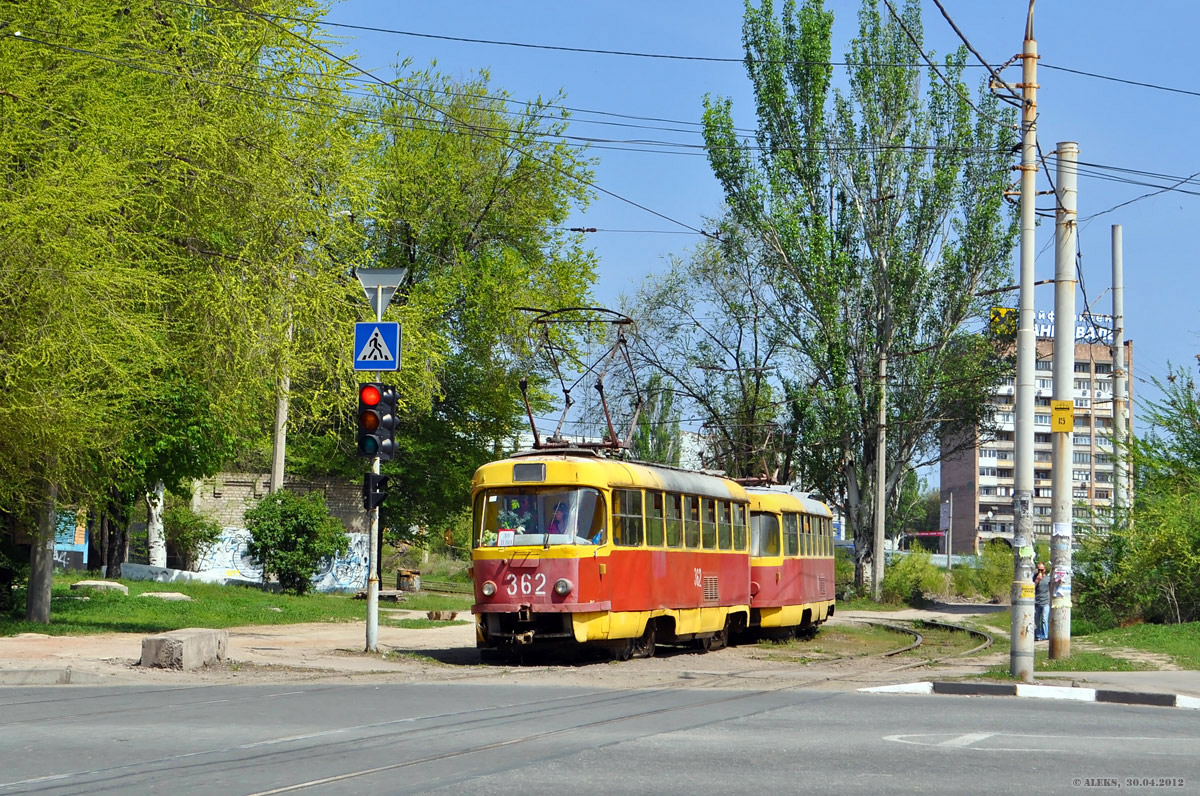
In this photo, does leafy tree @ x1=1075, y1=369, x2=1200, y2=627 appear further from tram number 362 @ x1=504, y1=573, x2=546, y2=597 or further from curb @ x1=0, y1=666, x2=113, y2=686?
curb @ x1=0, y1=666, x2=113, y2=686

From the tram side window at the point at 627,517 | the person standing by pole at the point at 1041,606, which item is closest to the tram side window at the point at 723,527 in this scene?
the tram side window at the point at 627,517

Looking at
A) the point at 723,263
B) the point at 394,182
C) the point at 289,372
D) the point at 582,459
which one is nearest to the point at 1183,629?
the point at 582,459

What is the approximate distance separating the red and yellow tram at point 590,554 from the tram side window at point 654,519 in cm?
2

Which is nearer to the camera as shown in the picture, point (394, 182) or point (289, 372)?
point (289, 372)

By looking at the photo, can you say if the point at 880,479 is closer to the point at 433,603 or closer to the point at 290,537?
the point at 433,603

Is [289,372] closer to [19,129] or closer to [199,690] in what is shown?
[19,129]

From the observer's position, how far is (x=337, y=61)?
996 inches

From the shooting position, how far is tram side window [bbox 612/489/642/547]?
20438mm

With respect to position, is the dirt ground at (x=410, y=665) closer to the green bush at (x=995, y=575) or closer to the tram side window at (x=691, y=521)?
the tram side window at (x=691, y=521)

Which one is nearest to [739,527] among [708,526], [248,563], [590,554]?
[708,526]

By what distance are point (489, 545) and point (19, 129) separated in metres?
8.43

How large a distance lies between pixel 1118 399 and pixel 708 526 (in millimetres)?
13187

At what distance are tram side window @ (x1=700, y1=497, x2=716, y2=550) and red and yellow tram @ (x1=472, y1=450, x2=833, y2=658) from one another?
35 millimetres

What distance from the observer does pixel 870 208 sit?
4591 cm
